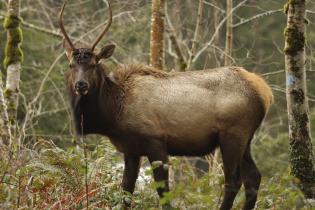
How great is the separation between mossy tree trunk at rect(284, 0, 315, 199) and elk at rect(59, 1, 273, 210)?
82cm

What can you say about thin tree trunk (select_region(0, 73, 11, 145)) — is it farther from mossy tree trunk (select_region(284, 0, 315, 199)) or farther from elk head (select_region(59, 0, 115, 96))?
mossy tree trunk (select_region(284, 0, 315, 199))

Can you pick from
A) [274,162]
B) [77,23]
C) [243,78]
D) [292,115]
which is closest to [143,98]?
[243,78]

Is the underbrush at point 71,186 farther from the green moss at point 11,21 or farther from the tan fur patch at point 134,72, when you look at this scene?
the green moss at point 11,21

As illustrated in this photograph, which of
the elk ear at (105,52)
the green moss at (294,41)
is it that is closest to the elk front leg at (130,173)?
the elk ear at (105,52)

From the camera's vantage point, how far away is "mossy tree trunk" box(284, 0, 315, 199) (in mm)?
9469

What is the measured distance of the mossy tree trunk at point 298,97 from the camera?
947 cm

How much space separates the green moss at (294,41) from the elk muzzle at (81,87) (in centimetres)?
247

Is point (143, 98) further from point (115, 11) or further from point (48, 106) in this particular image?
point (48, 106)

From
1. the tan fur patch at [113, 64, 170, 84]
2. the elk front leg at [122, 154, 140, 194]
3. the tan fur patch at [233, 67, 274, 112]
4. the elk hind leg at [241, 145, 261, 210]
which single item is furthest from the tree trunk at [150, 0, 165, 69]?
the elk front leg at [122, 154, 140, 194]

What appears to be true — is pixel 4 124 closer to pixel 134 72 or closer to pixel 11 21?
pixel 11 21

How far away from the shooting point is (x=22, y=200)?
8.71m

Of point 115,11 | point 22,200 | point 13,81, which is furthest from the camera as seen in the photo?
point 115,11

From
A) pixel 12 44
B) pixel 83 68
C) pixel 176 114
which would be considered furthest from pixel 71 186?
pixel 12 44

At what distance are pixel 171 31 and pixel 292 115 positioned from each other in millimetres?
7449
